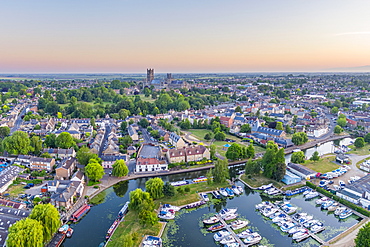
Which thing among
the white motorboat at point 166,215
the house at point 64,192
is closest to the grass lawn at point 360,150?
the white motorboat at point 166,215

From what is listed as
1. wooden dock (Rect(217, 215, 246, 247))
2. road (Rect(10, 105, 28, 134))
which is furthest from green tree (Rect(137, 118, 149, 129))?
wooden dock (Rect(217, 215, 246, 247))

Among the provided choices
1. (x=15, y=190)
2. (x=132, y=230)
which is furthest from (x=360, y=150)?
(x=15, y=190)

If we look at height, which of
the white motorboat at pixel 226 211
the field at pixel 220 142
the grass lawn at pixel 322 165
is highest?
the field at pixel 220 142

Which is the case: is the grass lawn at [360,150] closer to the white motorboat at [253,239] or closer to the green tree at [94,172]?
the white motorboat at [253,239]

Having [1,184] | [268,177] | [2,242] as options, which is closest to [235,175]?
[268,177]

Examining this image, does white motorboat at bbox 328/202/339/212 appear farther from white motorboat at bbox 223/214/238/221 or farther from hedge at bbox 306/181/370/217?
white motorboat at bbox 223/214/238/221

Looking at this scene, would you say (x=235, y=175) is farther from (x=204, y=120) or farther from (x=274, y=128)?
(x=204, y=120)

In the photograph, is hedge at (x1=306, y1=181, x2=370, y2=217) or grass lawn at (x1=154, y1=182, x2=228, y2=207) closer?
hedge at (x1=306, y1=181, x2=370, y2=217)
